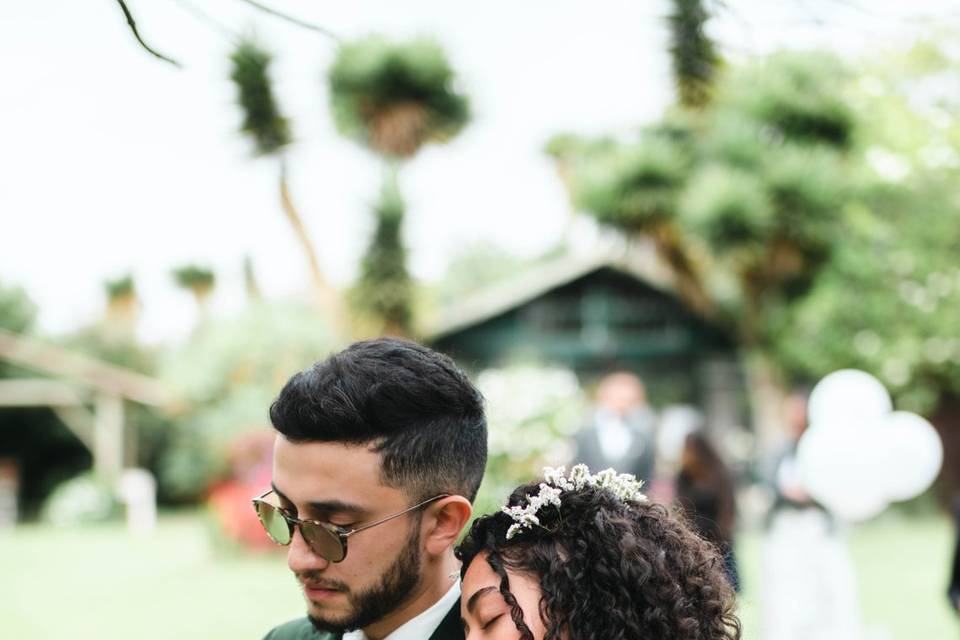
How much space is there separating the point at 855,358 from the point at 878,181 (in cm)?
363

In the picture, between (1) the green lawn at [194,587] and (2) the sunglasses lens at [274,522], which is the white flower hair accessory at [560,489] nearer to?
(2) the sunglasses lens at [274,522]

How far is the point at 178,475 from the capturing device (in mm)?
22500

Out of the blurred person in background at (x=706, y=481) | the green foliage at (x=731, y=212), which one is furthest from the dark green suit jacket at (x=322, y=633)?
the green foliage at (x=731, y=212)

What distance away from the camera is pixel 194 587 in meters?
10.6

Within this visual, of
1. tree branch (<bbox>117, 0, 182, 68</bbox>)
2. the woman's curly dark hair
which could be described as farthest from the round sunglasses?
tree branch (<bbox>117, 0, 182, 68</bbox>)

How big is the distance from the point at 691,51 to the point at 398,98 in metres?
19.7

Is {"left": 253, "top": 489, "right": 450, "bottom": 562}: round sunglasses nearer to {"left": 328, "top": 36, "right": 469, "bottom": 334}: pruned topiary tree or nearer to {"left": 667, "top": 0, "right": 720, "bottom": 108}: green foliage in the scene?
{"left": 667, "top": 0, "right": 720, "bottom": 108}: green foliage

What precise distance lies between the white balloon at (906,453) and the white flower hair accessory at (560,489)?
5179 mm

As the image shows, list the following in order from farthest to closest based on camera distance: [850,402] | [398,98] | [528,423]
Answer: [398,98], [528,423], [850,402]

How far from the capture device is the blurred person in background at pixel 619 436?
6793 millimetres

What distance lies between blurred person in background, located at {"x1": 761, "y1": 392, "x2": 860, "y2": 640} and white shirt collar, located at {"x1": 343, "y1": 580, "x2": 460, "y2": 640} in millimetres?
5445

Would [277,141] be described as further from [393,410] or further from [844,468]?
[393,410]

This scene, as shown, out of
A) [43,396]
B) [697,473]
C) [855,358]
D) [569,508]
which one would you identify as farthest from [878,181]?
[569,508]

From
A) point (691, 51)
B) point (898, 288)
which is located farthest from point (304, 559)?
point (898, 288)
